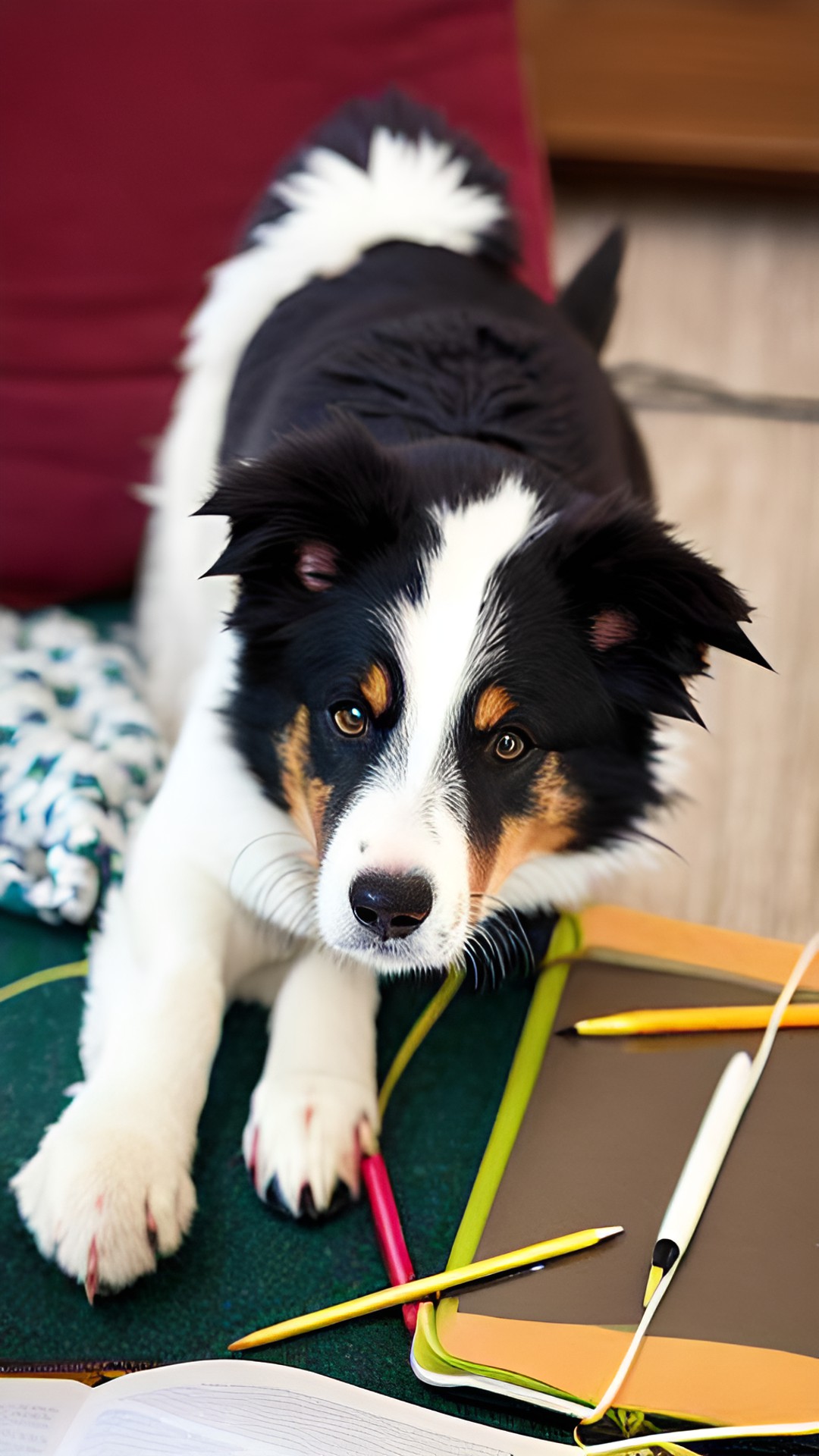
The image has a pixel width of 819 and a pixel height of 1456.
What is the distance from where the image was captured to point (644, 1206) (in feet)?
4.25

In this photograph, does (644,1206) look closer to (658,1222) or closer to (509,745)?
(658,1222)

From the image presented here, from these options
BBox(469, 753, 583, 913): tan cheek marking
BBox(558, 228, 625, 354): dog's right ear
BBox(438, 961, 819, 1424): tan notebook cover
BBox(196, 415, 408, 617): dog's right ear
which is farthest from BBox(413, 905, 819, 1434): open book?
BBox(558, 228, 625, 354): dog's right ear

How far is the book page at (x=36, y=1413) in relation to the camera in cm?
112

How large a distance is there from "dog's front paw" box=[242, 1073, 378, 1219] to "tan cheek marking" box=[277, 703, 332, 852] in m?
0.28

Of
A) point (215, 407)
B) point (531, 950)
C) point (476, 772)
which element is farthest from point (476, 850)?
point (215, 407)

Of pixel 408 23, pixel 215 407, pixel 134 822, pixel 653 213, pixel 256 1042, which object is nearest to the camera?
pixel 256 1042

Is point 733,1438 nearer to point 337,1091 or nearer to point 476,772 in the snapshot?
point 337,1091

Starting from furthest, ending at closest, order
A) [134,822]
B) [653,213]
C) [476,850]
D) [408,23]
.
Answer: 1. [653,213]
2. [408,23]
3. [134,822]
4. [476,850]

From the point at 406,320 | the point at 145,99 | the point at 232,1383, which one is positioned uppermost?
the point at 145,99

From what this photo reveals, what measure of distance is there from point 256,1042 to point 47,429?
1322 millimetres

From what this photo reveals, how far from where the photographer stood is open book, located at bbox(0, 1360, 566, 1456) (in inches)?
43.2

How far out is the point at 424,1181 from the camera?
144 centimetres

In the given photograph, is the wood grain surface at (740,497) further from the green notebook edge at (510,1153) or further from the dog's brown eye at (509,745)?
the dog's brown eye at (509,745)

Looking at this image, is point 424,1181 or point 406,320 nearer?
point 424,1181
